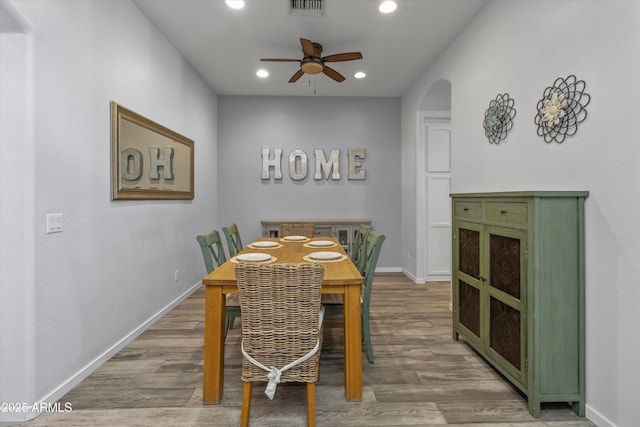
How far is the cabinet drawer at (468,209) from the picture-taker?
2375 mm

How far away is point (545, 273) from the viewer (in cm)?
179

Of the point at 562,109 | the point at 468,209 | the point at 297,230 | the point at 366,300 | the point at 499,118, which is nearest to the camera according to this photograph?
the point at 562,109

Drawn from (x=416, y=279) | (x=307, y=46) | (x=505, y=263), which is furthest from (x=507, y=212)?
(x=416, y=279)

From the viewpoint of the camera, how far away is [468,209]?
99.4 inches

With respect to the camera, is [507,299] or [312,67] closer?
[507,299]

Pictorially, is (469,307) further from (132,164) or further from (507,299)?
(132,164)

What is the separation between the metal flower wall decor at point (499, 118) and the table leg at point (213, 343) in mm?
2414

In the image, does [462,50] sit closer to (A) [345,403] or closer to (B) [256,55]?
Result: (B) [256,55]

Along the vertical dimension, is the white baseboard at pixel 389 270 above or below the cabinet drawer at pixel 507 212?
below

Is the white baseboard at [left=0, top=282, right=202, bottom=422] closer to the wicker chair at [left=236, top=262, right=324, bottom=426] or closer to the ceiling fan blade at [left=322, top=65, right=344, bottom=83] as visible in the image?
the wicker chair at [left=236, top=262, right=324, bottom=426]

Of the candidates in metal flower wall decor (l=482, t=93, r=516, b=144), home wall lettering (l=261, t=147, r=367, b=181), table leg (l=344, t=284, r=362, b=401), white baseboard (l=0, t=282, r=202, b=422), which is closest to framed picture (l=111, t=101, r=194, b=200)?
white baseboard (l=0, t=282, r=202, b=422)

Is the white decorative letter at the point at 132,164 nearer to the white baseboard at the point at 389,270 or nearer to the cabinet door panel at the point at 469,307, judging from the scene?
the cabinet door panel at the point at 469,307

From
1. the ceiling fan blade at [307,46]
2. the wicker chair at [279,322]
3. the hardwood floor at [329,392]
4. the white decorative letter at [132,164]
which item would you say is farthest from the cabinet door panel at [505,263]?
the white decorative letter at [132,164]

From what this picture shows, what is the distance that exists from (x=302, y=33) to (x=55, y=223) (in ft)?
8.80
